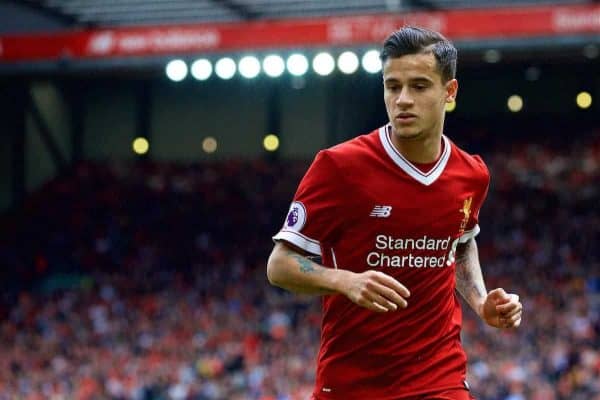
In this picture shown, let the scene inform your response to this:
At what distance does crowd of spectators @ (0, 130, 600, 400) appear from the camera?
1756 cm

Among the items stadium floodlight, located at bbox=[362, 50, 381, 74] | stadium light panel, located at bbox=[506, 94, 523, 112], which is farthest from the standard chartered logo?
stadium light panel, located at bbox=[506, 94, 523, 112]

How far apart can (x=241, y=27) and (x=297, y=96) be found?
5.81 metres

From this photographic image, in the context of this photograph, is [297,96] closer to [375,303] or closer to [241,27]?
[241,27]

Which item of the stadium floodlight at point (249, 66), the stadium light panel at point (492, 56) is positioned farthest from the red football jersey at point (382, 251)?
the stadium floodlight at point (249, 66)

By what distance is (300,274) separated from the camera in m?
4.14

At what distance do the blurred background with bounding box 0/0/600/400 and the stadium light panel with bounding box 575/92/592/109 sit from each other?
39 millimetres

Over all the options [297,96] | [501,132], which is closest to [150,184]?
[297,96]

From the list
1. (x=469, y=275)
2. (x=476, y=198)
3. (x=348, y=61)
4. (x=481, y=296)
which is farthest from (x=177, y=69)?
(x=476, y=198)

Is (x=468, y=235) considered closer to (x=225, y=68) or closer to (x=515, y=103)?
(x=225, y=68)

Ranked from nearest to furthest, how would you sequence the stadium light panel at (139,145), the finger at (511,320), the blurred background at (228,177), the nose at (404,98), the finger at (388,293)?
1. the finger at (388,293)
2. the nose at (404,98)
3. the finger at (511,320)
4. the blurred background at (228,177)
5. the stadium light panel at (139,145)

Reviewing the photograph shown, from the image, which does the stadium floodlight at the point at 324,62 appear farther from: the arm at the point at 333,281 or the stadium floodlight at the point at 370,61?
the arm at the point at 333,281

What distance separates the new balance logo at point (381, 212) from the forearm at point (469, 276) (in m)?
0.70

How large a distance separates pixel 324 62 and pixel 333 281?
664 inches

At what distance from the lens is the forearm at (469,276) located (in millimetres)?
4781
